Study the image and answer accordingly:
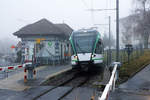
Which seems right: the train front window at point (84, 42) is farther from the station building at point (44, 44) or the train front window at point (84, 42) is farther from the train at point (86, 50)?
the station building at point (44, 44)

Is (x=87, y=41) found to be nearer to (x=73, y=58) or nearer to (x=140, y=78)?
(x=73, y=58)

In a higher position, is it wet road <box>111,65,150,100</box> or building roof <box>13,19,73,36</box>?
building roof <box>13,19,73,36</box>

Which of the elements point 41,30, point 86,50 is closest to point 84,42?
point 86,50

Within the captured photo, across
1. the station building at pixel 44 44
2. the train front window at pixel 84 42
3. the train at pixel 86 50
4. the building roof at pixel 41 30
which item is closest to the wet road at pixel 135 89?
the train at pixel 86 50

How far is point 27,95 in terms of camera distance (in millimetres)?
8305

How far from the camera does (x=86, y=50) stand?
13.4 metres

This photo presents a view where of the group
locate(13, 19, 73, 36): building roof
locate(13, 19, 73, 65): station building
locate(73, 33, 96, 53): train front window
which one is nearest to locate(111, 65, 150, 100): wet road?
locate(73, 33, 96, 53): train front window

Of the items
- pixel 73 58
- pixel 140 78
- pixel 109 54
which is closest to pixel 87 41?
pixel 73 58

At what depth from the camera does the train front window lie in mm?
13430

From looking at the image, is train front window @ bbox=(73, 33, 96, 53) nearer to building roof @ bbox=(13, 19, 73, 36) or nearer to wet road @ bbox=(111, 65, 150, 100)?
wet road @ bbox=(111, 65, 150, 100)

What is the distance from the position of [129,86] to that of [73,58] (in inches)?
213

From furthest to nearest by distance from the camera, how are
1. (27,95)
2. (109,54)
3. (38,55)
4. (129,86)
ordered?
(38,55) → (109,54) → (129,86) → (27,95)

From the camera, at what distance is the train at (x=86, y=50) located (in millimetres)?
13133

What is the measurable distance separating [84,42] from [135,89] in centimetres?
612
